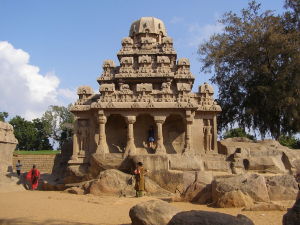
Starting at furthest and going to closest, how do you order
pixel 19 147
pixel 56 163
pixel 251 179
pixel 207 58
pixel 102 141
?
1. pixel 19 147
2. pixel 207 58
3. pixel 56 163
4. pixel 102 141
5. pixel 251 179

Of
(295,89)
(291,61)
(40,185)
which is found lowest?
(40,185)

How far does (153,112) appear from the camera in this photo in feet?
68.3

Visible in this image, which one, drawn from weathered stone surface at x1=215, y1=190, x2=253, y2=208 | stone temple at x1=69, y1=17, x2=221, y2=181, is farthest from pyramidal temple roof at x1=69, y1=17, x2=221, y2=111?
weathered stone surface at x1=215, y1=190, x2=253, y2=208

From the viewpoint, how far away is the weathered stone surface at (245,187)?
12.3m

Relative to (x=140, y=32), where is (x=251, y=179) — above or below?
below

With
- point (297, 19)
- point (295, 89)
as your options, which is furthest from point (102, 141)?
point (297, 19)

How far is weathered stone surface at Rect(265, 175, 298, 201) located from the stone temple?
5656mm

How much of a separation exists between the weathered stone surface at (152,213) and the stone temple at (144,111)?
9526 mm

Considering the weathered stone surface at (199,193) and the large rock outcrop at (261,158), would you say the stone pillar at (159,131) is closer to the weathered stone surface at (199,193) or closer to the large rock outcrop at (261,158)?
the large rock outcrop at (261,158)

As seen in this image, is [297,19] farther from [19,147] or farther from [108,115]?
[19,147]

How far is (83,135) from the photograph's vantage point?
21828mm

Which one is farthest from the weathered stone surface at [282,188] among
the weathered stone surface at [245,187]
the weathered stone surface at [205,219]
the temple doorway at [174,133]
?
the temple doorway at [174,133]

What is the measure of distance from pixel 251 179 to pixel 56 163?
612 inches

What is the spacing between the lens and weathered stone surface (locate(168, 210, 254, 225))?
5852mm
